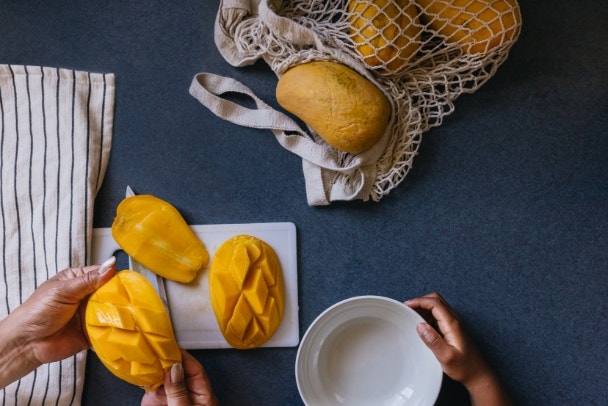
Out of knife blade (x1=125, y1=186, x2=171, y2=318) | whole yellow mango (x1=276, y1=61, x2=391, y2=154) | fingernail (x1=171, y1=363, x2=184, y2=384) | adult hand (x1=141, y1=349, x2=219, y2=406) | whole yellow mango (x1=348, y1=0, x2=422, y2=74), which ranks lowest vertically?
adult hand (x1=141, y1=349, x2=219, y2=406)

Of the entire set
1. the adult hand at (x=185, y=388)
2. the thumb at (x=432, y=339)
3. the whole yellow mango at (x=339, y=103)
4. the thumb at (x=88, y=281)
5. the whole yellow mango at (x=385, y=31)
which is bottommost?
the adult hand at (x=185, y=388)

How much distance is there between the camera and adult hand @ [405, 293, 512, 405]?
692 mm

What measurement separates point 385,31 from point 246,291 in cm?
39

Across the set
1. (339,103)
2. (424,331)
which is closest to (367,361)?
(424,331)

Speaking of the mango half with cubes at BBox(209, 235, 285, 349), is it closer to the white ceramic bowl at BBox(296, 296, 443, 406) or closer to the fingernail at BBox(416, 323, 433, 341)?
the white ceramic bowl at BBox(296, 296, 443, 406)

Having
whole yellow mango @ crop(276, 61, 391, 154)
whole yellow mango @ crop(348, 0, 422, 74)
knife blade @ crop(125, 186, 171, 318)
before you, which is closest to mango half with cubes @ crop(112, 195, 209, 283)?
knife blade @ crop(125, 186, 171, 318)

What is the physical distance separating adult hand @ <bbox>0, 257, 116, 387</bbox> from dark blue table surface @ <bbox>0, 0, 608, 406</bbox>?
0.10 metres

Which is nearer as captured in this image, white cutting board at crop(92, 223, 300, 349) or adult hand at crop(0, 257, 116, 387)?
adult hand at crop(0, 257, 116, 387)

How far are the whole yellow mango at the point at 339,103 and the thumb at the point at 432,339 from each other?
25 cm

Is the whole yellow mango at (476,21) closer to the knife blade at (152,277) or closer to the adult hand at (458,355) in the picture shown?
the adult hand at (458,355)

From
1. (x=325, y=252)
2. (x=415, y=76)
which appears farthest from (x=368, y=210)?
(x=415, y=76)

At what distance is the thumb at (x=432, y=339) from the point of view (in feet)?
2.22

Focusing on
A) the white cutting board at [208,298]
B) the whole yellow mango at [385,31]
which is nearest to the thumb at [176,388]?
the white cutting board at [208,298]

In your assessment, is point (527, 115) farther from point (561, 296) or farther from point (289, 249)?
point (289, 249)
